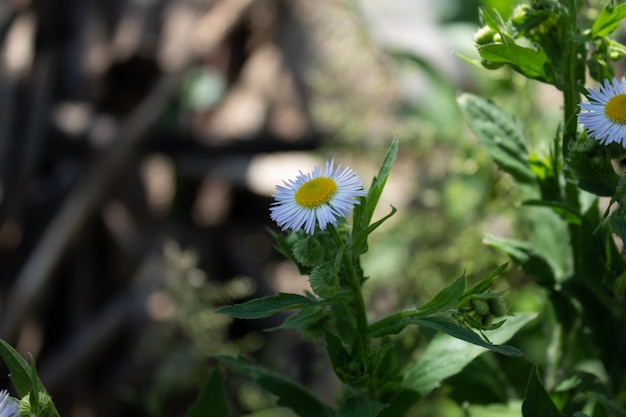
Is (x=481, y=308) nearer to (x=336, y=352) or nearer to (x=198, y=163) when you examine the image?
(x=336, y=352)

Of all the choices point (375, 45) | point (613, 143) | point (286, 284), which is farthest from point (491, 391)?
point (286, 284)

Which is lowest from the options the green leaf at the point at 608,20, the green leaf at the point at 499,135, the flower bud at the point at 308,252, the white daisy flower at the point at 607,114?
the flower bud at the point at 308,252

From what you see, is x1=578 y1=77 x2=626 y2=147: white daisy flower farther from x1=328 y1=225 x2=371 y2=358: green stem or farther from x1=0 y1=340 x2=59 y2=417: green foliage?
x1=0 y1=340 x2=59 y2=417: green foliage

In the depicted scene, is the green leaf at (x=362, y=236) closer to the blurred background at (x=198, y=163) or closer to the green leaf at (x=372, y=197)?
the green leaf at (x=372, y=197)

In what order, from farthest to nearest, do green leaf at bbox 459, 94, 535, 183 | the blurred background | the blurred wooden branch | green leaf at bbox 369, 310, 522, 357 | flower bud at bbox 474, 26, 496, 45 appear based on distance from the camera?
1. the blurred wooden branch
2. the blurred background
3. green leaf at bbox 459, 94, 535, 183
4. flower bud at bbox 474, 26, 496, 45
5. green leaf at bbox 369, 310, 522, 357

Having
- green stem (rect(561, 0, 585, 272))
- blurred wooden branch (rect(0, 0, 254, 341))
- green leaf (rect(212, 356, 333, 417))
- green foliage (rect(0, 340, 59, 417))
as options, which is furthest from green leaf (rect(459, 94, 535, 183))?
blurred wooden branch (rect(0, 0, 254, 341))

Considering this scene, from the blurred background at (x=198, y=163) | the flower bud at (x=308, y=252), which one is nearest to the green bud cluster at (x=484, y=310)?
the flower bud at (x=308, y=252)
